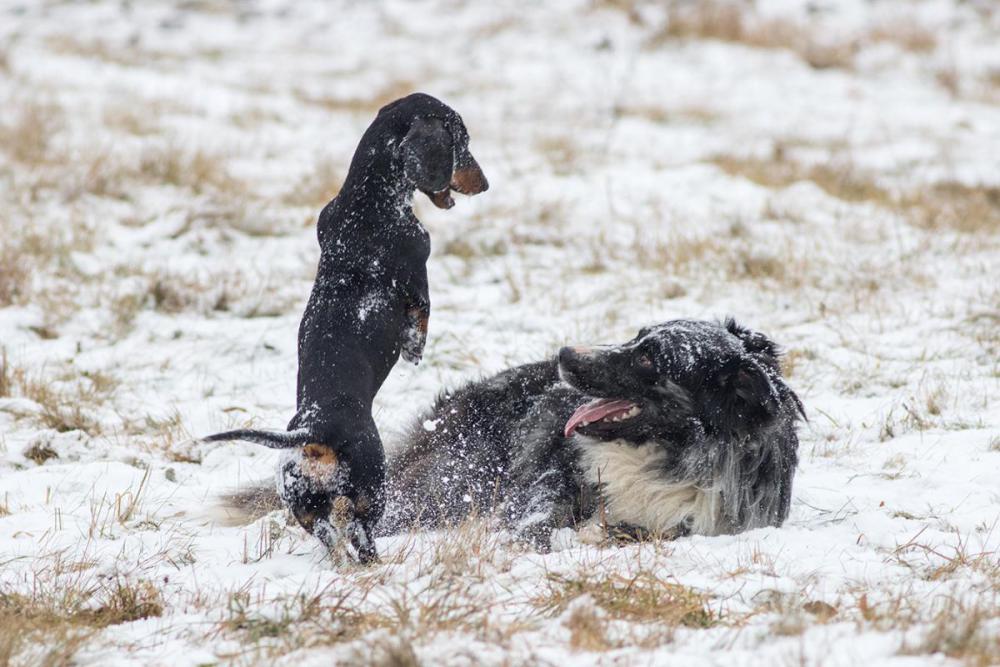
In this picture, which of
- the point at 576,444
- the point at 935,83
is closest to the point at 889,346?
the point at 576,444

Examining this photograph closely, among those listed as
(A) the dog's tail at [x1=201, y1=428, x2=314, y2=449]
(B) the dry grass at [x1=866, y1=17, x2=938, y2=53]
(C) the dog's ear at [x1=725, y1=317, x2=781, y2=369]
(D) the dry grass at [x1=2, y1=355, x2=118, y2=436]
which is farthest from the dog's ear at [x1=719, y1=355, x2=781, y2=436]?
(B) the dry grass at [x1=866, y1=17, x2=938, y2=53]

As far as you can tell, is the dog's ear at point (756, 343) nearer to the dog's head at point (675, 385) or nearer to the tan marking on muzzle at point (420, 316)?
the dog's head at point (675, 385)

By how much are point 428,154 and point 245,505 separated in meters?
1.76

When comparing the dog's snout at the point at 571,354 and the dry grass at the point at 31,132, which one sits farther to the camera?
the dry grass at the point at 31,132

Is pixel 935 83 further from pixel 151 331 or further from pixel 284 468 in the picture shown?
pixel 284 468

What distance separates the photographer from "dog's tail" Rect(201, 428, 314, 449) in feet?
10.3

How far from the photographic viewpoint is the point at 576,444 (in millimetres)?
4574

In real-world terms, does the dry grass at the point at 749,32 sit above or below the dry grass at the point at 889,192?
above

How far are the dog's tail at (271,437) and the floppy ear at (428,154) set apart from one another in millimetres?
1043

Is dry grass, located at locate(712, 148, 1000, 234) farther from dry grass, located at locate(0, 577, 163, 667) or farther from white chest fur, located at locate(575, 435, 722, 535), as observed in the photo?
dry grass, located at locate(0, 577, 163, 667)

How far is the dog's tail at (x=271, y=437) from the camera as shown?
3.15m

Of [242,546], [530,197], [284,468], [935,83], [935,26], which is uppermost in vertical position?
[935,26]

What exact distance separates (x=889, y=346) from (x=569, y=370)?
114 inches

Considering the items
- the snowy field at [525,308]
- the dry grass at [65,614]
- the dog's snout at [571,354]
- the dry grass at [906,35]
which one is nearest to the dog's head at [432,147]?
the dog's snout at [571,354]
